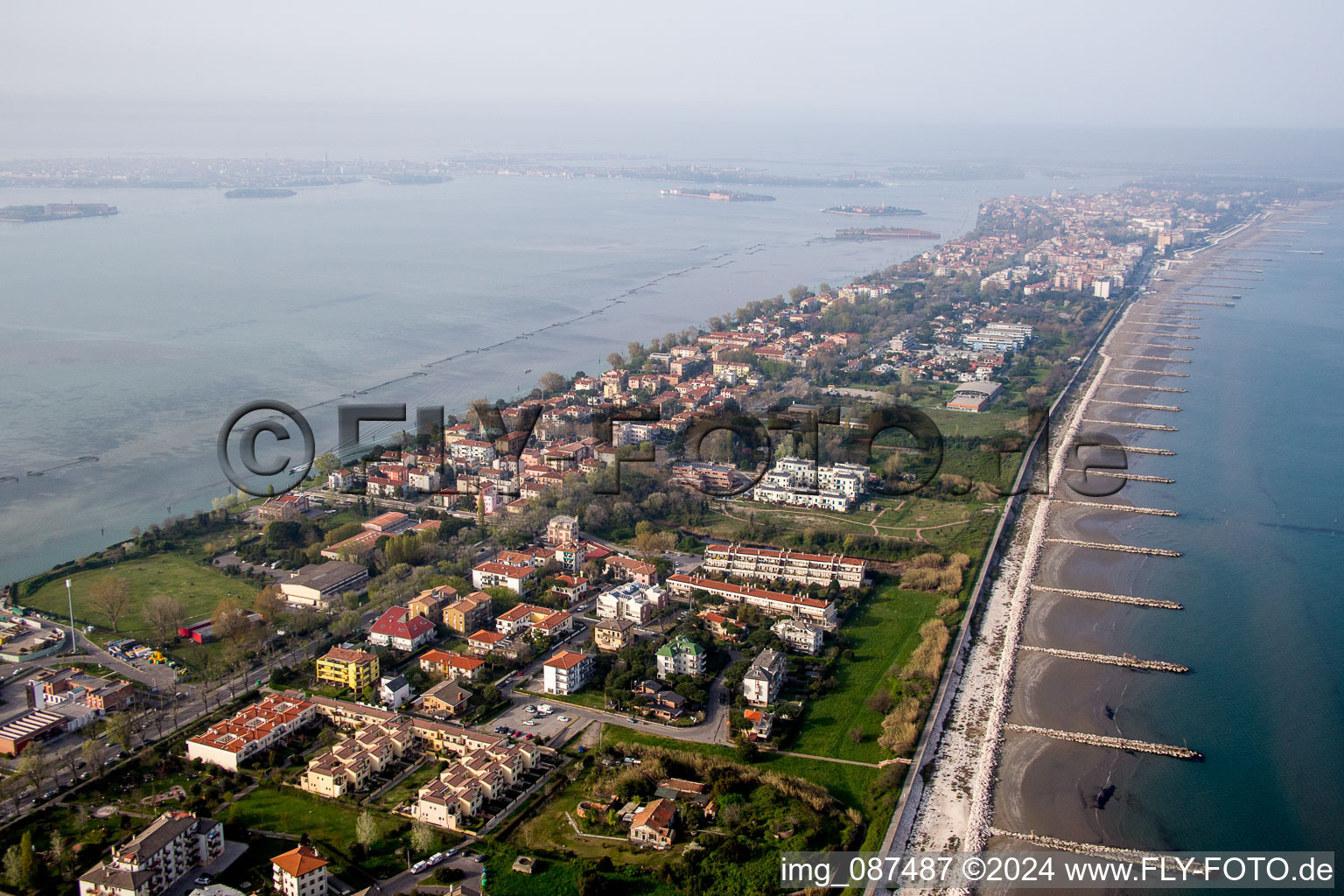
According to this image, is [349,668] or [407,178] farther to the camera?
[407,178]

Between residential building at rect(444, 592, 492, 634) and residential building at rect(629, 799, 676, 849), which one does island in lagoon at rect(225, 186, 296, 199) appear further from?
residential building at rect(629, 799, 676, 849)

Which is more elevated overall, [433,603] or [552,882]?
[433,603]

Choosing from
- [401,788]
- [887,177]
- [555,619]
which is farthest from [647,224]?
[401,788]

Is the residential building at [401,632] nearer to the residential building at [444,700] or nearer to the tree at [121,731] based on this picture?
the residential building at [444,700]

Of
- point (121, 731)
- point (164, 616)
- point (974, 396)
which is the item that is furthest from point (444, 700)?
point (974, 396)

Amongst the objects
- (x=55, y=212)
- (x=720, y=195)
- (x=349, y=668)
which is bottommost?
(x=349, y=668)

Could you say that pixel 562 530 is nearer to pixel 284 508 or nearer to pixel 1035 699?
pixel 284 508

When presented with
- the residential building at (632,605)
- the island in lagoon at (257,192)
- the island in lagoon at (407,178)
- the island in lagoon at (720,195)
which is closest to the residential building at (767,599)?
the residential building at (632,605)
